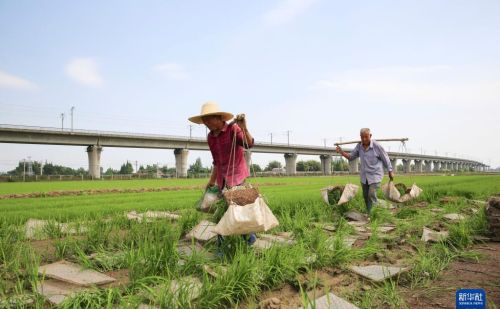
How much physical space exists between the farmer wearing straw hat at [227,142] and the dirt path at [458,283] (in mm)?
1827

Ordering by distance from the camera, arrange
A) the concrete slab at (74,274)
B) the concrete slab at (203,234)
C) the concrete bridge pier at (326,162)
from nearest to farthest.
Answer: the concrete slab at (74,274)
the concrete slab at (203,234)
the concrete bridge pier at (326,162)

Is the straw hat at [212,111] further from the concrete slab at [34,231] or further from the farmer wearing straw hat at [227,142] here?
the concrete slab at [34,231]

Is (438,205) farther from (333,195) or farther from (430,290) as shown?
(430,290)

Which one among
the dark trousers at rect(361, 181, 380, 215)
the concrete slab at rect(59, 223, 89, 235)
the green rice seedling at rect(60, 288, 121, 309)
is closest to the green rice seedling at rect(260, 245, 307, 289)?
the green rice seedling at rect(60, 288, 121, 309)

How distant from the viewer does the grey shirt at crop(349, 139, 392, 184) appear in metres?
6.94

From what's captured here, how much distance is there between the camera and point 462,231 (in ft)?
14.8

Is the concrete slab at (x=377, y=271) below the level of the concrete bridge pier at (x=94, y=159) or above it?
below

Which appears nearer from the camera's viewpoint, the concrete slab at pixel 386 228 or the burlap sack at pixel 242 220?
the burlap sack at pixel 242 220

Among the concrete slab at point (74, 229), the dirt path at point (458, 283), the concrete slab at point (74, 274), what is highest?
the concrete slab at point (74, 229)

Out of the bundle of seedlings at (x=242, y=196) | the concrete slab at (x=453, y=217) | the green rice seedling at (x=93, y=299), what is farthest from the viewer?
the concrete slab at (x=453, y=217)

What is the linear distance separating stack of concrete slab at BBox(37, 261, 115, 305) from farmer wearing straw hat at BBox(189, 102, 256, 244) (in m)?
1.62

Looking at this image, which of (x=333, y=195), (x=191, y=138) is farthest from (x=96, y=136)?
(x=333, y=195)

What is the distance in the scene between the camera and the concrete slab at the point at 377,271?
314 centimetres

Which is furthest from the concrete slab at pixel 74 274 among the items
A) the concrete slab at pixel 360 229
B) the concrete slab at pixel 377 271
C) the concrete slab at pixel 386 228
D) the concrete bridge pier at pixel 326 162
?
the concrete bridge pier at pixel 326 162
